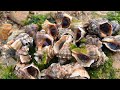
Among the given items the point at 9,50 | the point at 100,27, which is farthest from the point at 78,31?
the point at 9,50

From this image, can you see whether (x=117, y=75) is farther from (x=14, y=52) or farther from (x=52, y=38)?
(x=14, y=52)

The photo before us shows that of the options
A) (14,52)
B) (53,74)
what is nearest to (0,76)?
(14,52)

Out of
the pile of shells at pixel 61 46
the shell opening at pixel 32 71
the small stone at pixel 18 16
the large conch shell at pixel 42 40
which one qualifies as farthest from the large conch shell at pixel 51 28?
the shell opening at pixel 32 71

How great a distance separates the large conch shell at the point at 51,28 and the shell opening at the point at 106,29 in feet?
2.07

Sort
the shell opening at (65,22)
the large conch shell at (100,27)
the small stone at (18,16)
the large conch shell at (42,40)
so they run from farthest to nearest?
the small stone at (18,16) → the shell opening at (65,22) → the large conch shell at (100,27) → the large conch shell at (42,40)

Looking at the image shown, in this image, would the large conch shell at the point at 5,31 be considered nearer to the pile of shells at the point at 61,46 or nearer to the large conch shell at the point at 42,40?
the pile of shells at the point at 61,46

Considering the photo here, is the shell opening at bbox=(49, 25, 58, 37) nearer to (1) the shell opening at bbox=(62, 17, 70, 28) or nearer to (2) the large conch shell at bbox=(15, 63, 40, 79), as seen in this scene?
(1) the shell opening at bbox=(62, 17, 70, 28)

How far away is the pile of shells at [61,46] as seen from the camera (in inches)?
192

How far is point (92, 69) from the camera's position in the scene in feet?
16.5

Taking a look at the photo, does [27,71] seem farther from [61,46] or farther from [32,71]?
[61,46]

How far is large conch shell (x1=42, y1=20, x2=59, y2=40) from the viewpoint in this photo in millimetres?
5461

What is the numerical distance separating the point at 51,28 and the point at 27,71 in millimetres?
878

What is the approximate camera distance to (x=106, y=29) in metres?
5.49

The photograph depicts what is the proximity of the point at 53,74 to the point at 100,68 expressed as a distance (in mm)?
676
